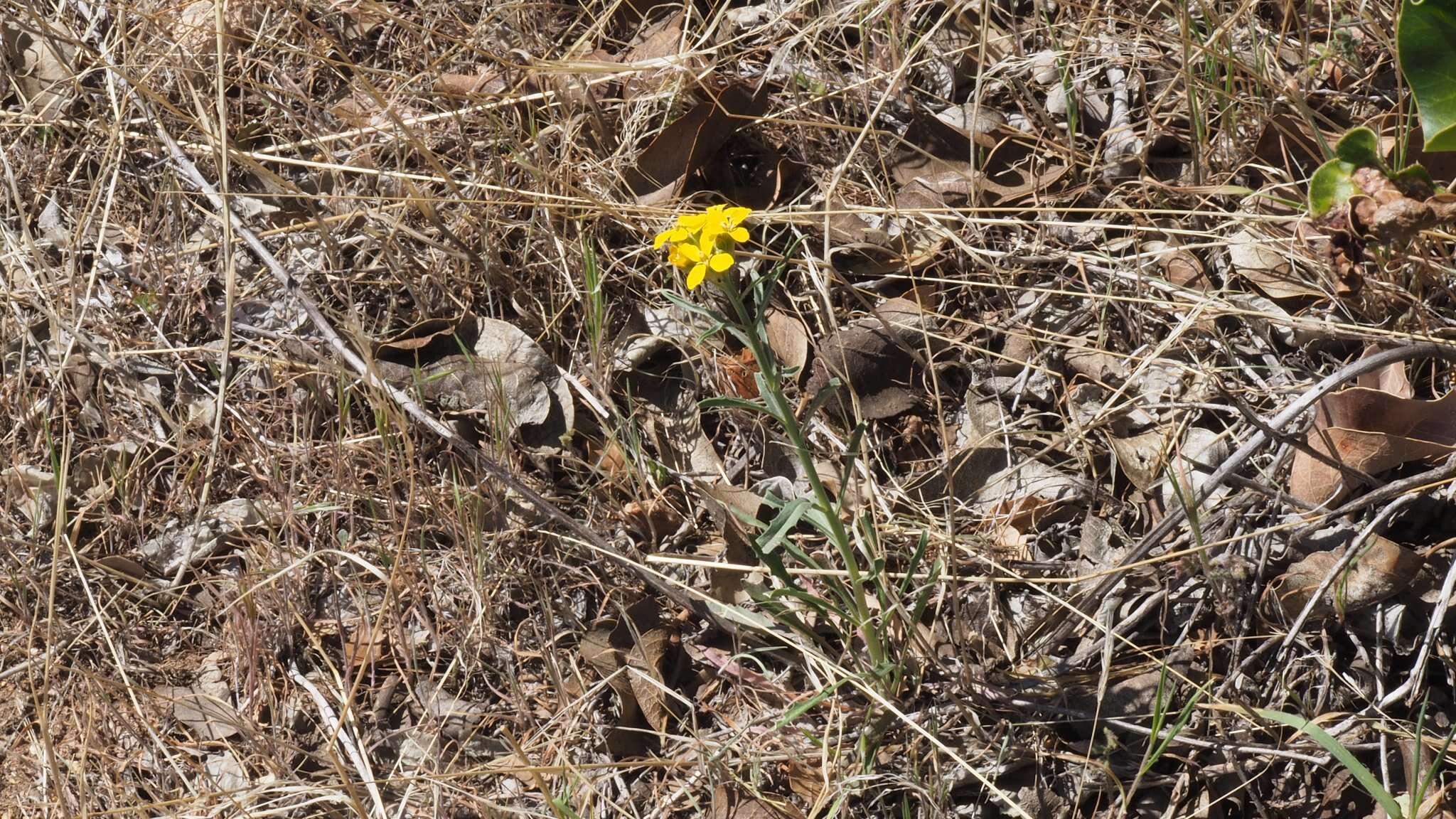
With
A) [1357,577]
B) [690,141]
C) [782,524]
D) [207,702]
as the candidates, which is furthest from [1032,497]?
[207,702]

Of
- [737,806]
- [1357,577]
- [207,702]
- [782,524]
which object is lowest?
[207,702]

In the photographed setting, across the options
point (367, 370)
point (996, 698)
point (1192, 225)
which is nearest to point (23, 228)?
point (367, 370)

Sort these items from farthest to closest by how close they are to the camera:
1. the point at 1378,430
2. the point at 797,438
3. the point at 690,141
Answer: the point at 690,141
the point at 1378,430
the point at 797,438

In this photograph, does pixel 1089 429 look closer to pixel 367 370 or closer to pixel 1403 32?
pixel 1403 32

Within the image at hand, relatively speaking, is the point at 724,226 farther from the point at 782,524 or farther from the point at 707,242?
the point at 782,524

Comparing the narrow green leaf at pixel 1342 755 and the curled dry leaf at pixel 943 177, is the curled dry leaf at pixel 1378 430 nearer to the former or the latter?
the narrow green leaf at pixel 1342 755

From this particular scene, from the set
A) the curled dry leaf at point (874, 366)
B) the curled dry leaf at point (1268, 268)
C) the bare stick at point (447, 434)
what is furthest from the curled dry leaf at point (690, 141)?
the curled dry leaf at point (1268, 268)

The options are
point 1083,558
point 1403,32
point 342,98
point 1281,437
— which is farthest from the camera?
point 342,98
